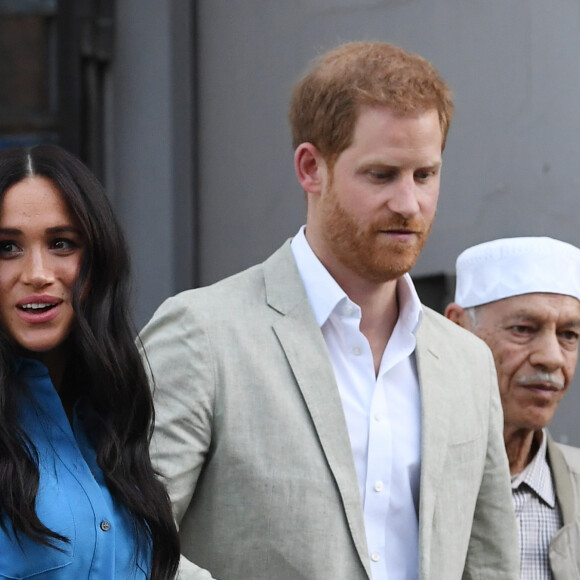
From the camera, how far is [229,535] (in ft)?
10.5

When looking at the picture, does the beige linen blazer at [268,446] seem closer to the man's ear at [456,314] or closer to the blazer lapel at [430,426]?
the blazer lapel at [430,426]

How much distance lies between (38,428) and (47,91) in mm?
4402

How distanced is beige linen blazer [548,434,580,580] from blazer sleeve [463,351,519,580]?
485 mm

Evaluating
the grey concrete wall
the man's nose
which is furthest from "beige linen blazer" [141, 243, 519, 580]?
the grey concrete wall

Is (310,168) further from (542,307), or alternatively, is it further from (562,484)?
(562,484)

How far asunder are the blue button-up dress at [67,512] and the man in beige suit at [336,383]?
23 cm

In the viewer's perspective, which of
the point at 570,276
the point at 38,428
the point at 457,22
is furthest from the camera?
the point at 457,22

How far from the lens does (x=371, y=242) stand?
3297 millimetres

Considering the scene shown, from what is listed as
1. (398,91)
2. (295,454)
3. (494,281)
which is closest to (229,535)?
(295,454)

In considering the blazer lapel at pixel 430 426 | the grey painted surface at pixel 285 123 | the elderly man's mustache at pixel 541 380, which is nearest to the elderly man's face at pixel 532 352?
the elderly man's mustache at pixel 541 380

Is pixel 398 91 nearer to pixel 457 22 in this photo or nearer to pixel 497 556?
pixel 497 556

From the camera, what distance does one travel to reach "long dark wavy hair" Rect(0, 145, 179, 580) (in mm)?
2916

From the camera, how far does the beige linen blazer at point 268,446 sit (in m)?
3.15

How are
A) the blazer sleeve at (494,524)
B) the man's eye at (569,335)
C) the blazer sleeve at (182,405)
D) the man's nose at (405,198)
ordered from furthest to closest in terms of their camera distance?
the man's eye at (569,335) → the blazer sleeve at (494,524) → the man's nose at (405,198) → the blazer sleeve at (182,405)
